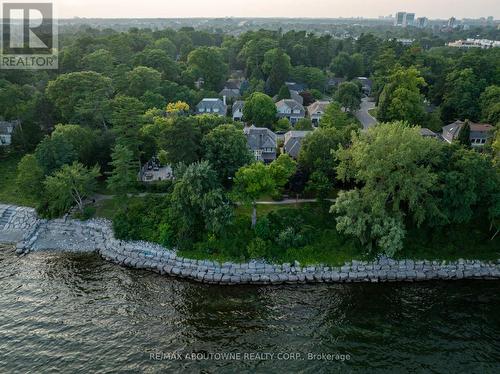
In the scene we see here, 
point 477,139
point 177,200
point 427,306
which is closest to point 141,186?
point 177,200

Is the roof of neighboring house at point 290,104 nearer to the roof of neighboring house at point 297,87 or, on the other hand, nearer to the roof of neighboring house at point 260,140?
the roof of neighboring house at point 297,87

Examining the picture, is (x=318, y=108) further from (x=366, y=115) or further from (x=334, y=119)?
(x=334, y=119)

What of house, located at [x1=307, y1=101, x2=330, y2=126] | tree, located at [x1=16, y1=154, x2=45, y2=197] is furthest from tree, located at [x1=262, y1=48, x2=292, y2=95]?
tree, located at [x1=16, y1=154, x2=45, y2=197]

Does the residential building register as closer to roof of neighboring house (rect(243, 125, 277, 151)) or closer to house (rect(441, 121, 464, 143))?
roof of neighboring house (rect(243, 125, 277, 151))

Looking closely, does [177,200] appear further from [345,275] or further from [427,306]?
[427,306]

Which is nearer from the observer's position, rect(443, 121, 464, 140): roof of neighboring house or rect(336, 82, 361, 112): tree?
rect(443, 121, 464, 140): roof of neighboring house

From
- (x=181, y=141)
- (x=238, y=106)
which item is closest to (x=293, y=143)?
(x=181, y=141)
